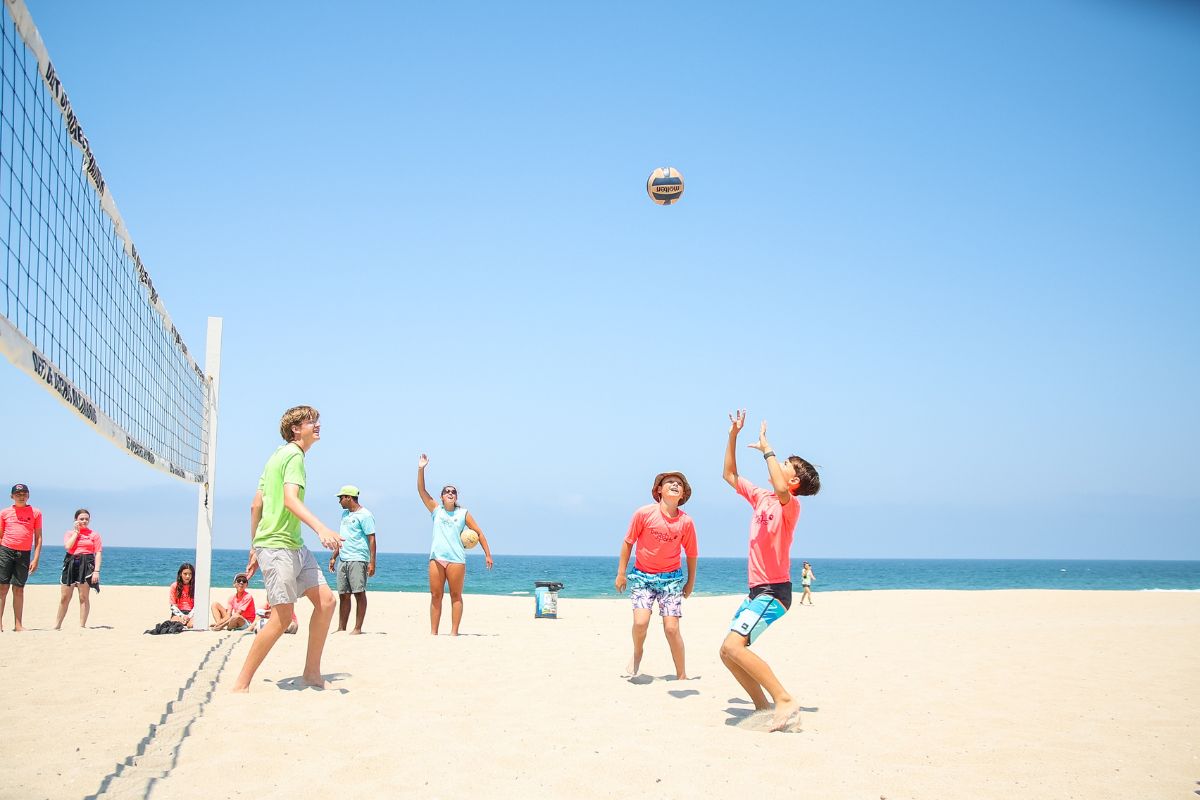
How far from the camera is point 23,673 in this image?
5.77 meters

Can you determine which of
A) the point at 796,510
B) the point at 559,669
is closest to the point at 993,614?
the point at 559,669

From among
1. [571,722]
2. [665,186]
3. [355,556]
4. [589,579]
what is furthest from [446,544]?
[589,579]

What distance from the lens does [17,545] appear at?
8844 mm

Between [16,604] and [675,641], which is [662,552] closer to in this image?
[675,641]

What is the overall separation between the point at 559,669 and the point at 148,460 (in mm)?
3608

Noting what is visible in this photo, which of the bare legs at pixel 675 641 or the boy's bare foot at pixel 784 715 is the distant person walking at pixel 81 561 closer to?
the bare legs at pixel 675 641

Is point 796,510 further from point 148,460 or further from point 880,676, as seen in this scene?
point 148,460

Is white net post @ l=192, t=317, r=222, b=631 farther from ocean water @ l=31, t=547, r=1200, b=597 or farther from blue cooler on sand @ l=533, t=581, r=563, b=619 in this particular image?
ocean water @ l=31, t=547, r=1200, b=597

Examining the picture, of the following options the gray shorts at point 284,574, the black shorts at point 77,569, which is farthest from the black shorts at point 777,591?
the black shorts at point 77,569

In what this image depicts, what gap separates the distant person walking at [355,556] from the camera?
353 inches

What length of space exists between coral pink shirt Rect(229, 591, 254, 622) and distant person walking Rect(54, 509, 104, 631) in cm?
142

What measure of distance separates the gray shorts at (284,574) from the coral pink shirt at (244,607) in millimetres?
4810

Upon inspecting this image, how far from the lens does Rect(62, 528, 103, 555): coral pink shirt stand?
→ 31.2ft

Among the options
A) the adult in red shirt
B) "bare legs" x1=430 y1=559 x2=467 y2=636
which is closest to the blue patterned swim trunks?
"bare legs" x1=430 y1=559 x2=467 y2=636
